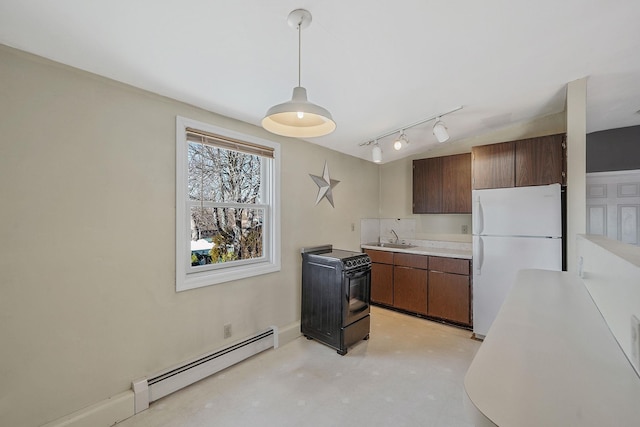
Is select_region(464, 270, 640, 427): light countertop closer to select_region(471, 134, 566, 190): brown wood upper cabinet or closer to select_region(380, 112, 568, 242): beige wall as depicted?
select_region(471, 134, 566, 190): brown wood upper cabinet

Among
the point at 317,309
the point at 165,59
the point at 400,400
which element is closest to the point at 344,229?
the point at 317,309

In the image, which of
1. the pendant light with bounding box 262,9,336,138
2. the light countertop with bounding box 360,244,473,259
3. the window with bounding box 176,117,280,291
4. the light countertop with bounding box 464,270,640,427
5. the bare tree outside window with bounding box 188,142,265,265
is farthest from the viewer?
the light countertop with bounding box 360,244,473,259

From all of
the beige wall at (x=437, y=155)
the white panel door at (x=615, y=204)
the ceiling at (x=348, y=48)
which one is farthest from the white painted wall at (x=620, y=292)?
the white panel door at (x=615, y=204)

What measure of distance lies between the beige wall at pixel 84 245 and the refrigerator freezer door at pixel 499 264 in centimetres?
281

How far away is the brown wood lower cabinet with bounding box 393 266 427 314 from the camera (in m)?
3.65

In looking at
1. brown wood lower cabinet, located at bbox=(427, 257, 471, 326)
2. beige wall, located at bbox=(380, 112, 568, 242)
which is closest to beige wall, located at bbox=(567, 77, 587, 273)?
beige wall, located at bbox=(380, 112, 568, 242)

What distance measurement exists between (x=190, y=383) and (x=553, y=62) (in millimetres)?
3843

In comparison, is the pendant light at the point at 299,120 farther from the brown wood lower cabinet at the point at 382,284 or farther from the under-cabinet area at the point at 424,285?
the brown wood lower cabinet at the point at 382,284

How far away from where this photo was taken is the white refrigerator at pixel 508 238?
2.80m

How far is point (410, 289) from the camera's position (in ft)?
12.4

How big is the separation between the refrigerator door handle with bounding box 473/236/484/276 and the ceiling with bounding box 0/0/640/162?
1.51 m

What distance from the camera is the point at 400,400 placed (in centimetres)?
208

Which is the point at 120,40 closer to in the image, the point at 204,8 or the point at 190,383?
the point at 204,8

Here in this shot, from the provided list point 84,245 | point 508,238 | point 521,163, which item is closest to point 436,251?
point 508,238
